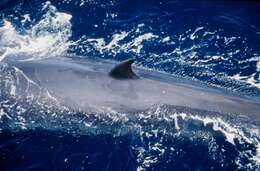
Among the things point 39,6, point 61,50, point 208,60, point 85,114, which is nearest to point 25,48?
point 61,50

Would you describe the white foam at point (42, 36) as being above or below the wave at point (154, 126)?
above

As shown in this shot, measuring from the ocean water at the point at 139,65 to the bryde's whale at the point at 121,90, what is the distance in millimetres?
162

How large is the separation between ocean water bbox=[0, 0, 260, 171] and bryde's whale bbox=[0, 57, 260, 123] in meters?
0.16

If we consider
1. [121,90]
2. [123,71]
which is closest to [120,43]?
[123,71]

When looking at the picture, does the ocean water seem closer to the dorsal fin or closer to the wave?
the wave

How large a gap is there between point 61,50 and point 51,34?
47.7 inches

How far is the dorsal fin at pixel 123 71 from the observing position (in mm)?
8180

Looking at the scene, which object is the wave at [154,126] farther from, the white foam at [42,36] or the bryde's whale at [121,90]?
the white foam at [42,36]

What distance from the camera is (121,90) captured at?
8.30 meters

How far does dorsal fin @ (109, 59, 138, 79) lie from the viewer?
8.18 meters

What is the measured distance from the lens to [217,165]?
26.7 ft

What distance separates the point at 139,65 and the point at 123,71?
114 inches

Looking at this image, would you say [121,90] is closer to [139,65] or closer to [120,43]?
[139,65]

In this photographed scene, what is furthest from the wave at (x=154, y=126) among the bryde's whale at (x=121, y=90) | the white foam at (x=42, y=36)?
the white foam at (x=42, y=36)
